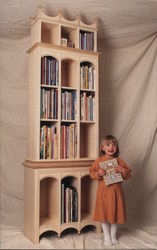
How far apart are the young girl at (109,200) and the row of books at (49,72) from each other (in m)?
0.69

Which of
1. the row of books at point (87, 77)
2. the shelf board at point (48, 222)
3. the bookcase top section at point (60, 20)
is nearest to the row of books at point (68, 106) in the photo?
the row of books at point (87, 77)

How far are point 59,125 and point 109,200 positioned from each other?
2.47 ft

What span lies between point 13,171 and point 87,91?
1065 millimetres

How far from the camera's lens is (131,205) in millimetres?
3510

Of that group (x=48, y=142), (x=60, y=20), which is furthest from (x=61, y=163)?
(x=60, y=20)

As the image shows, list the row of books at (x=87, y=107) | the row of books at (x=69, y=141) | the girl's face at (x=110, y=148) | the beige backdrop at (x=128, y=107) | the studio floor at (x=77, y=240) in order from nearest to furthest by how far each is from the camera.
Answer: the studio floor at (x=77, y=240) → the girl's face at (x=110, y=148) → the row of books at (x=69, y=141) → the row of books at (x=87, y=107) → the beige backdrop at (x=128, y=107)

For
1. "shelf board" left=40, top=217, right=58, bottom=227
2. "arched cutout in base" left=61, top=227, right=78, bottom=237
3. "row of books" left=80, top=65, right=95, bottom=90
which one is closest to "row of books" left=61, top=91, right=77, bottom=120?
"row of books" left=80, top=65, right=95, bottom=90

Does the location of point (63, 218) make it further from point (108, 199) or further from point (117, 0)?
point (117, 0)

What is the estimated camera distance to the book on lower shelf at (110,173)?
8.85 ft

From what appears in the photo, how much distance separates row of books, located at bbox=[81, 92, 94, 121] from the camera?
2.97m

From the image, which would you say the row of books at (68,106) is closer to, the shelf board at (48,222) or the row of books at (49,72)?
the row of books at (49,72)

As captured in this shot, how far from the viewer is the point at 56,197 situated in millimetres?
2842

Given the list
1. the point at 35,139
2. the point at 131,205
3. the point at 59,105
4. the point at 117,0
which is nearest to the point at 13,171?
the point at 35,139

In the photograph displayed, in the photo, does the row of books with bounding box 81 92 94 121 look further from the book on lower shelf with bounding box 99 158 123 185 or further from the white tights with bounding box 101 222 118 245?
the white tights with bounding box 101 222 118 245
